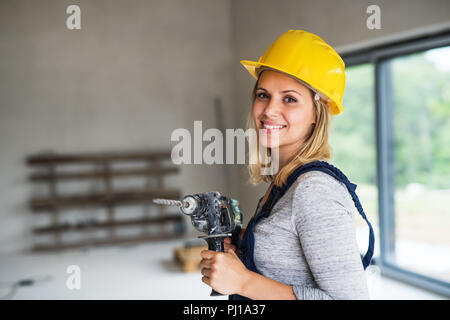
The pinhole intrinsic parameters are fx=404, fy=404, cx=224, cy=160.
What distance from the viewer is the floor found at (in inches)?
128

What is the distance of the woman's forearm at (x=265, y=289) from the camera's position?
910 millimetres

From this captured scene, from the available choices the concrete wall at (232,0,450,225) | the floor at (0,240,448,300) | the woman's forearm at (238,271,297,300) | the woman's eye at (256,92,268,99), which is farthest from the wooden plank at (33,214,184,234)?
the woman's forearm at (238,271,297,300)

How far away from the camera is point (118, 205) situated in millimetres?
5246

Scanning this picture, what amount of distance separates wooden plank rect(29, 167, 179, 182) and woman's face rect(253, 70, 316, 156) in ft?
14.1

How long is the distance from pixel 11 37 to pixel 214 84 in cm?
257

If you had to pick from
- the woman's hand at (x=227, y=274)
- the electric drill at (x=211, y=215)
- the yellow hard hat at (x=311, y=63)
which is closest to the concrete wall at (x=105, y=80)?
the electric drill at (x=211, y=215)

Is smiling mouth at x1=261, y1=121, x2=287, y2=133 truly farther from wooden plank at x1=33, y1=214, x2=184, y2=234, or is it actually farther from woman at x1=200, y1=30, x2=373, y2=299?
wooden plank at x1=33, y1=214, x2=184, y2=234

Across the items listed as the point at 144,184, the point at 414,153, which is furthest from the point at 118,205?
the point at 414,153

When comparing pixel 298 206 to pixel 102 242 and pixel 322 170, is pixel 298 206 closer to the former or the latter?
pixel 322 170

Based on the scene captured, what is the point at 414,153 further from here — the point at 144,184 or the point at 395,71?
the point at 144,184

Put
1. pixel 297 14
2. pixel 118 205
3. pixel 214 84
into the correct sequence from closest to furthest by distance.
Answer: pixel 297 14 → pixel 118 205 → pixel 214 84

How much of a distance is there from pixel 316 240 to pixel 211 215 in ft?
1.22

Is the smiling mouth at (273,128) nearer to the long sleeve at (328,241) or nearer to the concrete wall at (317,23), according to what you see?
the long sleeve at (328,241)

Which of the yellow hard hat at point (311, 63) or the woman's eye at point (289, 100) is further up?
the yellow hard hat at point (311, 63)
